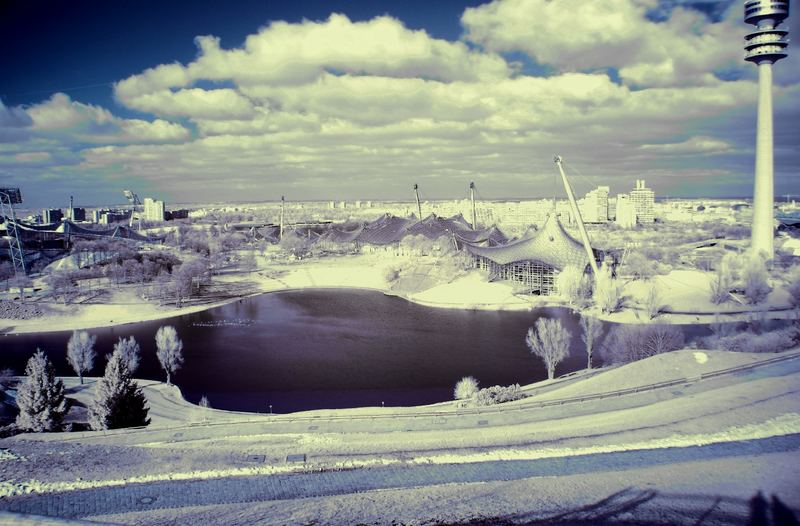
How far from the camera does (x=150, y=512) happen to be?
651 cm

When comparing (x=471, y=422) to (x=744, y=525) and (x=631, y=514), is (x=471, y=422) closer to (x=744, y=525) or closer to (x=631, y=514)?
(x=631, y=514)

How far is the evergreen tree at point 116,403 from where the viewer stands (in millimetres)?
10930

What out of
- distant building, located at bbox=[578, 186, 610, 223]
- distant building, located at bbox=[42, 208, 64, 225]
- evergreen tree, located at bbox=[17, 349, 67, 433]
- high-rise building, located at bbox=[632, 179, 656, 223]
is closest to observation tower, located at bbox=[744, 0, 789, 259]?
evergreen tree, located at bbox=[17, 349, 67, 433]

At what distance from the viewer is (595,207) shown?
78.4m

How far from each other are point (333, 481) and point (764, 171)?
108ft

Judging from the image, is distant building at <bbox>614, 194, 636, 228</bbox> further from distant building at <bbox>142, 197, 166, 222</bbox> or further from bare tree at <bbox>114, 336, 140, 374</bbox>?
distant building at <bbox>142, 197, 166, 222</bbox>

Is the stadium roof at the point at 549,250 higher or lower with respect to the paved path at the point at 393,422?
higher

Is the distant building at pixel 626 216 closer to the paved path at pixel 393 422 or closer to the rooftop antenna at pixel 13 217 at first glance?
the rooftop antenna at pixel 13 217

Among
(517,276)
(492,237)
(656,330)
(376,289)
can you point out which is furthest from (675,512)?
(492,237)

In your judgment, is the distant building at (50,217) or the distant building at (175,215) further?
the distant building at (175,215)

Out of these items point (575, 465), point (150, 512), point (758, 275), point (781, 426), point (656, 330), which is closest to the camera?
point (150, 512)

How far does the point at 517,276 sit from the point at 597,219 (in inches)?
2059

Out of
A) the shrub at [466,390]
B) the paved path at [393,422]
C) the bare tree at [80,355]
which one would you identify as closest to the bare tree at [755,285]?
the paved path at [393,422]

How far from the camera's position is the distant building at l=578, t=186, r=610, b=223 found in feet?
257
